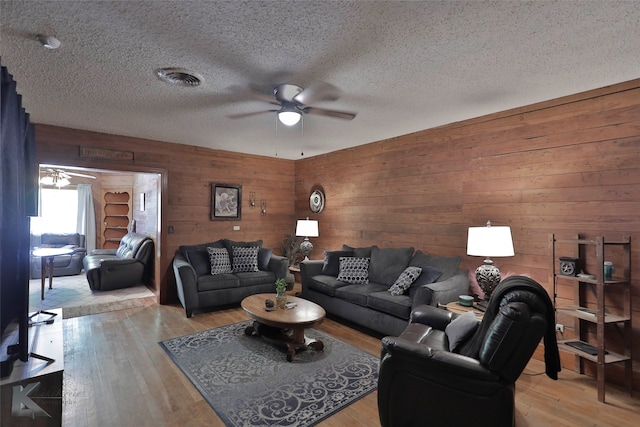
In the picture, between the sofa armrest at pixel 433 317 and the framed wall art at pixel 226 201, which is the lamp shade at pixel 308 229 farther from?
the sofa armrest at pixel 433 317

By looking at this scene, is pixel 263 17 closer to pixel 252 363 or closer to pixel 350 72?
pixel 350 72

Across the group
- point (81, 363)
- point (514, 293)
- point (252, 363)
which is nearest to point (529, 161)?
point (514, 293)

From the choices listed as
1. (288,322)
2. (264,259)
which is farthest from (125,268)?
(288,322)

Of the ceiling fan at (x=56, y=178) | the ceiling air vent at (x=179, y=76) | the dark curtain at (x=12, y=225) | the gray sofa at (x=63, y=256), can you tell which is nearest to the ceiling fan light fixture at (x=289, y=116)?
the ceiling air vent at (x=179, y=76)

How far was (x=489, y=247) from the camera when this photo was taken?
3029mm

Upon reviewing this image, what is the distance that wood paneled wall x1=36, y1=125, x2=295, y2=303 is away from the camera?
14.0ft

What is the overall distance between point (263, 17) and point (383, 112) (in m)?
2.01

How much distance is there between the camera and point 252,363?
2955mm

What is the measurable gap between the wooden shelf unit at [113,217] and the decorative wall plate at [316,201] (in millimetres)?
5476

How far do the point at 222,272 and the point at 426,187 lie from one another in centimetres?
333

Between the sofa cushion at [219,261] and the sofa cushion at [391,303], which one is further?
the sofa cushion at [219,261]

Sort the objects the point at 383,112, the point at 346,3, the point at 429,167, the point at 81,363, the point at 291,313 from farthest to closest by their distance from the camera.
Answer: the point at 429,167 → the point at 383,112 → the point at 291,313 → the point at 81,363 → the point at 346,3

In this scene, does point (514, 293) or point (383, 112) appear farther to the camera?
point (383, 112)

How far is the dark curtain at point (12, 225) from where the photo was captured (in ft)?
5.43
